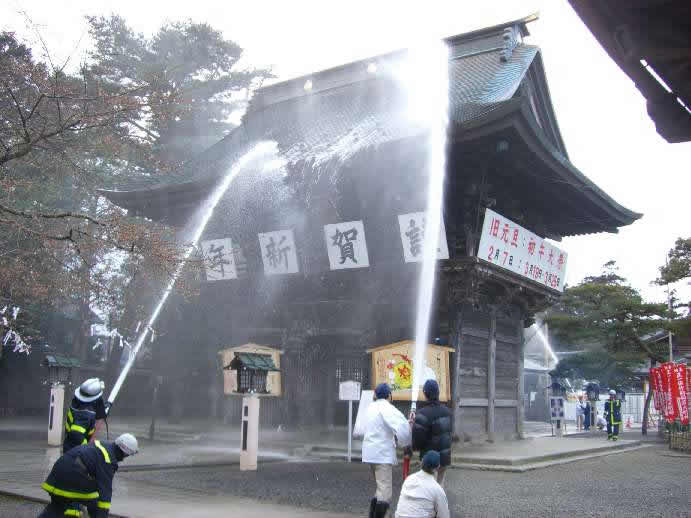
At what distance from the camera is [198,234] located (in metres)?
20.4

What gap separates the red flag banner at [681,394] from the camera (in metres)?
20.8

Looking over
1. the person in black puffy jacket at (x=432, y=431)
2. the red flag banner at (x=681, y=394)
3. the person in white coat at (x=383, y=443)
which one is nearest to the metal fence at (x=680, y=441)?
the red flag banner at (x=681, y=394)

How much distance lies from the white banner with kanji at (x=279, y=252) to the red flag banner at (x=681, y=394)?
12981mm

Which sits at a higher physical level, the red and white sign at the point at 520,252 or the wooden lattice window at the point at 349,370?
the red and white sign at the point at 520,252

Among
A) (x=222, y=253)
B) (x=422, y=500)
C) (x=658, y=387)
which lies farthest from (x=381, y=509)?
(x=658, y=387)

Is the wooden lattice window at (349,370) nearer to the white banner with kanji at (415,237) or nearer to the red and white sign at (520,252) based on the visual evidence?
the white banner with kanji at (415,237)

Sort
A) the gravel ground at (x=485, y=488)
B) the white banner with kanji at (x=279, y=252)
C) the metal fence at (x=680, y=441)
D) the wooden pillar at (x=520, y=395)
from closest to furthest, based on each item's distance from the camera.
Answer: the gravel ground at (x=485, y=488)
the white banner with kanji at (x=279, y=252)
the wooden pillar at (x=520, y=395)
the metal fence at (x=680, y=441)

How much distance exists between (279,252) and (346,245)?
2346 mm

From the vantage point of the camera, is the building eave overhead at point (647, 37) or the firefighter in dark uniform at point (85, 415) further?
the firefighter in dark uniform at point (85, 415)

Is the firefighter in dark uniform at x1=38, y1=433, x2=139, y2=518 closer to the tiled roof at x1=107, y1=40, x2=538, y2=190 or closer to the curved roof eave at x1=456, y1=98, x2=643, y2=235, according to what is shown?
the curved roof eave at x1=456, y1=98, x2=643, y2=235

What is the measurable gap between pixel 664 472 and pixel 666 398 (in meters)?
8.95

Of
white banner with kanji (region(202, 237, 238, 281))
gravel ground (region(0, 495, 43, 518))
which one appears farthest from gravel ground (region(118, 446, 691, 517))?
white banner with kanji (region(202, 237, 238, 281))

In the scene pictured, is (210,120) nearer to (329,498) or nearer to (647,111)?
(329,498)

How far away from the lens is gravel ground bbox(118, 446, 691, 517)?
30.0 ft
